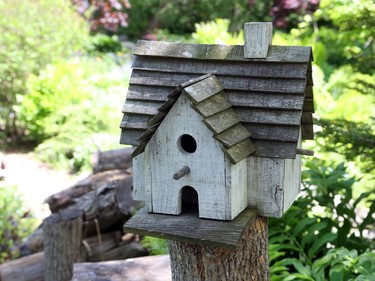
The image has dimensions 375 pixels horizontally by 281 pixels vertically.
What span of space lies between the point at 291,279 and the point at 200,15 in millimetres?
15256

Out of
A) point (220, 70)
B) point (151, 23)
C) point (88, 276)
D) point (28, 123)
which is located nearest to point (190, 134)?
point (220, 70)

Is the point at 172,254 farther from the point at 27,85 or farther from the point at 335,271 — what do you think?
the point at 27,85

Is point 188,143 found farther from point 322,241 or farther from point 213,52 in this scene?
point 322,241

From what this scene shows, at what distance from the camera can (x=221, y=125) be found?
2.48 m

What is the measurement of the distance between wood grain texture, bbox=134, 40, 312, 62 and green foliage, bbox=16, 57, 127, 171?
5.20 metres

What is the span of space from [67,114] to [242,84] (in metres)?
6.51

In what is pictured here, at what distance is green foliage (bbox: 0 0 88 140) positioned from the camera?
9328 mm

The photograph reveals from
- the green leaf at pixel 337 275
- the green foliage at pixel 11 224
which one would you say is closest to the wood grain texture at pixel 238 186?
the green leaf at pixel 337 275

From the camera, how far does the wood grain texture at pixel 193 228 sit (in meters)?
2.43

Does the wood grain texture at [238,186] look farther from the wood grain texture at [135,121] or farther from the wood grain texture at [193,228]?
the wood grain texture at [135,121]

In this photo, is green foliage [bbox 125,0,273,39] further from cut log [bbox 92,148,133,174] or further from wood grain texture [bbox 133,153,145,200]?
wood grain texture [bbox 133,153,145,200]

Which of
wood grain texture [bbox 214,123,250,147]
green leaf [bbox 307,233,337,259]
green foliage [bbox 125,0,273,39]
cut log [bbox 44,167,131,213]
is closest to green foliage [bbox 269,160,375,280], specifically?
green leaf [bbox 307,233,337,259]

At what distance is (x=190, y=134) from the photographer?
2547 millimetres

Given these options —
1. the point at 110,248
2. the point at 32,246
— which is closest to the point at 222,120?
the point at 110,248
